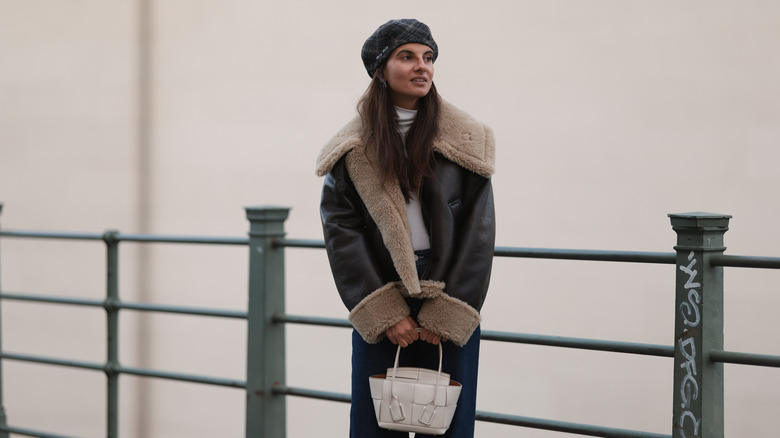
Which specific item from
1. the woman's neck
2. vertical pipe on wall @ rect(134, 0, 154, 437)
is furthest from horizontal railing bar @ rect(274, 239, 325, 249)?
vertical pipe on wall @ rect(134, 0, 154, 437)

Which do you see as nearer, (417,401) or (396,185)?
(417,401)

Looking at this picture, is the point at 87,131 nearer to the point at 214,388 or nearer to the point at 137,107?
the point at 137,107

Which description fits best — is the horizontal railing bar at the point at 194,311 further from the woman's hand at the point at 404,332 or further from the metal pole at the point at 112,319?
the woman's hand at the point at 404,332

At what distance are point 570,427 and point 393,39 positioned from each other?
135cm

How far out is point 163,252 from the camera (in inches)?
228

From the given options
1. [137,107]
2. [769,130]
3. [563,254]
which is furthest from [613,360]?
[137,107]

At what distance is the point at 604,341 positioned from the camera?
9.17 feet

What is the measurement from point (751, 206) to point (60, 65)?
426cm

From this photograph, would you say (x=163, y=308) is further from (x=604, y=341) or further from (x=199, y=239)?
(x=604, y=341)

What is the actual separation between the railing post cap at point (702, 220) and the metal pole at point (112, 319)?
7.56 feet

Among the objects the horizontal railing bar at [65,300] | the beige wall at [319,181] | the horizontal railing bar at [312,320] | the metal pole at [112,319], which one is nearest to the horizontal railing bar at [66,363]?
the metal pole at [112,319]

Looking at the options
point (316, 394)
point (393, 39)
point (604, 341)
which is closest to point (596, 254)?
point (604, 341)

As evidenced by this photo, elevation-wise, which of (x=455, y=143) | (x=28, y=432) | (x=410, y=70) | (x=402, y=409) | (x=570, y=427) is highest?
(x=410, y=70)

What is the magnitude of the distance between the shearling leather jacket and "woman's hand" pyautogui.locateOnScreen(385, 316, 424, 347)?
0.06 ft
